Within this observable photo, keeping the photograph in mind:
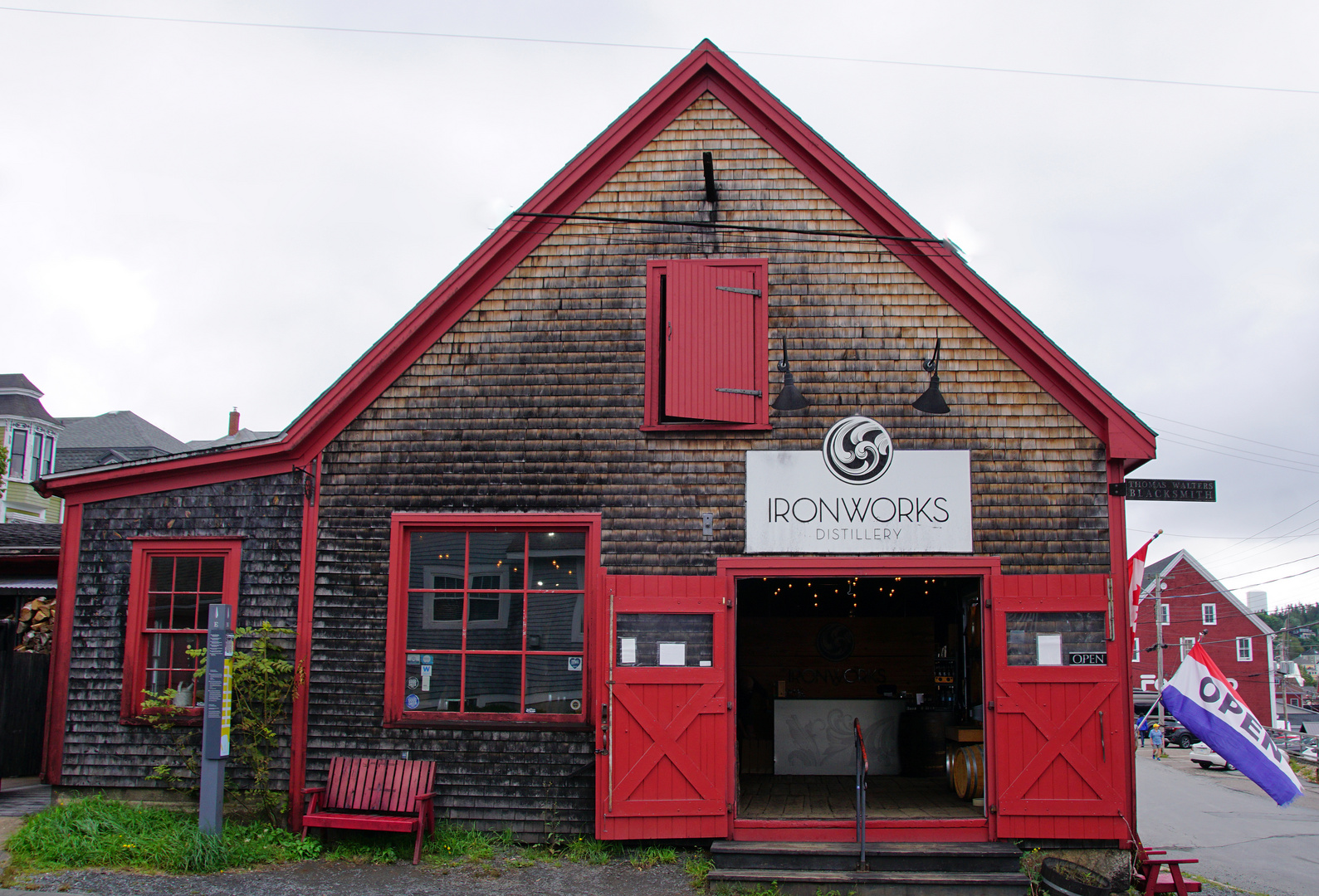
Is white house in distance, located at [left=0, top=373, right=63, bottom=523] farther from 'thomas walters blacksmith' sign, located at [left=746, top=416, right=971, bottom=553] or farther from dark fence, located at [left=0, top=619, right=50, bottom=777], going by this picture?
'thomas walters blacksmith' sign, located at [left=746, top=416, right=971, bottom=553]

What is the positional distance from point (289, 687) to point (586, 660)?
2.82 m

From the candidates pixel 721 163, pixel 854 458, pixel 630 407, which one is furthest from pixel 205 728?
pixel 721 163

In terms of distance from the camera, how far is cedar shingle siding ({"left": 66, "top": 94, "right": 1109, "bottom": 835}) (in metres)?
9.13

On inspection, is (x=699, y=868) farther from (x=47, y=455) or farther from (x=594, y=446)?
(x=47, y=455)

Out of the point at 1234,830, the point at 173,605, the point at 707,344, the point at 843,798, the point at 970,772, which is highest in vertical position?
the point at 707,344

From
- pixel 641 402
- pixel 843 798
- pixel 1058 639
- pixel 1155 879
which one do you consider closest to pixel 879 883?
pixel 843 798

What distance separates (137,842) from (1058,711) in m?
8.28

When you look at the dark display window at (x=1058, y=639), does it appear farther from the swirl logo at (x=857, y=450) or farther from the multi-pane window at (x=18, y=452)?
the multi-pane window at (x=18, y=452)

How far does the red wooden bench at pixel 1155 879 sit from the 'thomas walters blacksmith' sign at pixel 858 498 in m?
3.02

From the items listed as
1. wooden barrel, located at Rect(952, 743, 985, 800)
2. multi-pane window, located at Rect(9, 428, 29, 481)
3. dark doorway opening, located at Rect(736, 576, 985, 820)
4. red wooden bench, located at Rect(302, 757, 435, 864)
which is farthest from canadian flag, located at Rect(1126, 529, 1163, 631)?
multi-pane window, located at Rect(9, 428, 29, 481)

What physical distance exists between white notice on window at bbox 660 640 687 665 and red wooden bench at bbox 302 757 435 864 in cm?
233

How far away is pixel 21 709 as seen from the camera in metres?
11.1

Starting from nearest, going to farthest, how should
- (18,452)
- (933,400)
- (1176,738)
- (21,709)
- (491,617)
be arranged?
1. (933,400)
2. (491,617)
3. (21,709)
4. (18,452)
5. (1176,738)

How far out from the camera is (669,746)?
8.86 metres
